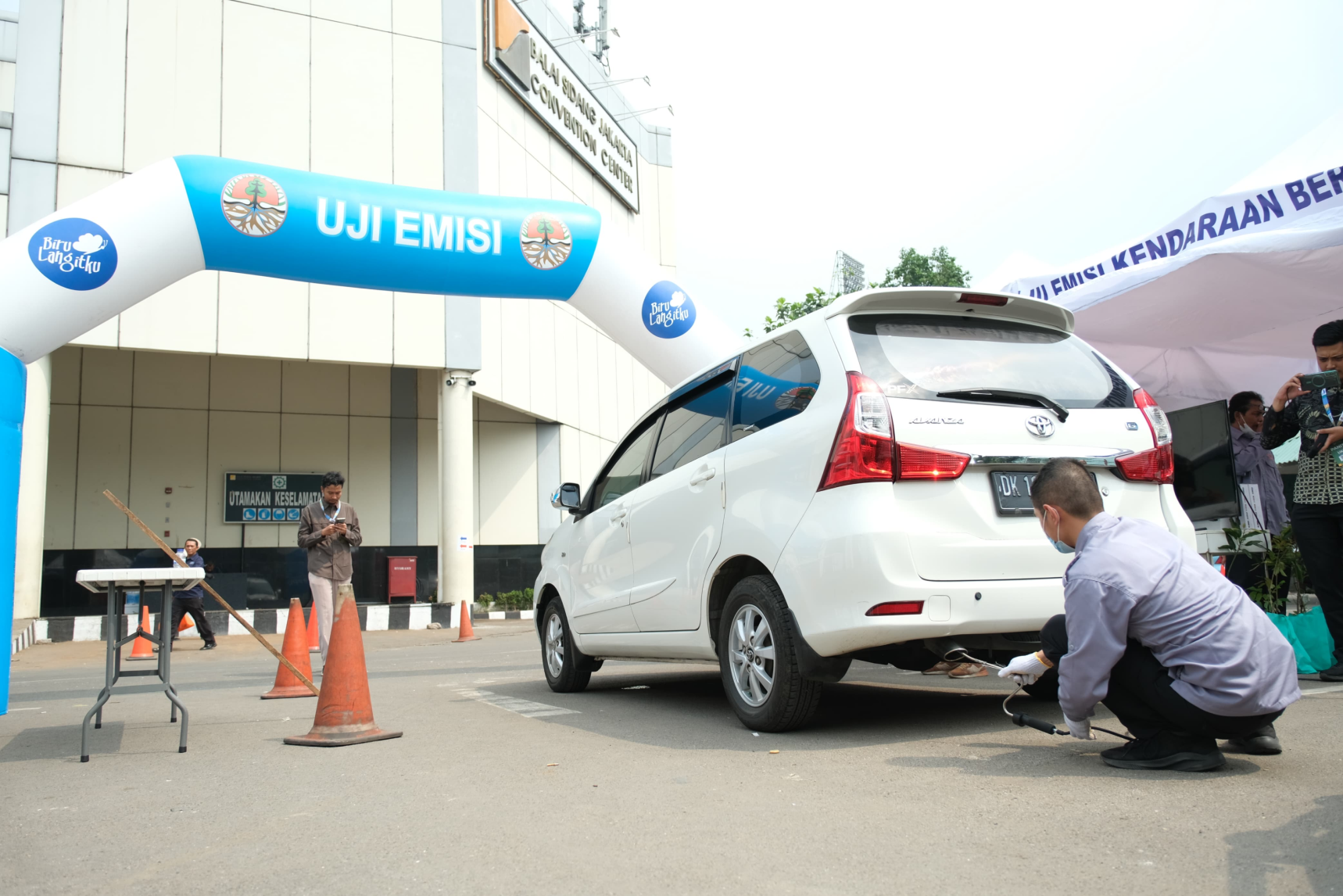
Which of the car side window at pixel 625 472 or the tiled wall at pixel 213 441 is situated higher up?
the tiled wall at pixel 213 441

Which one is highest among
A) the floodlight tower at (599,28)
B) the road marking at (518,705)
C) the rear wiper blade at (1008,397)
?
the floodlight tower at (599,28)

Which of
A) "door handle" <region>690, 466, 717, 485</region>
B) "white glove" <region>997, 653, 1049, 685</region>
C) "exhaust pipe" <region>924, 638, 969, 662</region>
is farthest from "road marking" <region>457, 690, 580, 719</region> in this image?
"white glove" <region>997, 653, 1049, 685</region>

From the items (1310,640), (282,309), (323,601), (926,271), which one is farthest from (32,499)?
(926,271)

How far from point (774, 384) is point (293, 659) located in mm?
5099

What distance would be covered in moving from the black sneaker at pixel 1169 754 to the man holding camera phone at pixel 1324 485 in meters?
2.57

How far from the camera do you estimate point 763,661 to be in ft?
14.8

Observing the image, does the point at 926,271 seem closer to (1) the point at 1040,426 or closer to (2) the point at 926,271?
(2) the point at 926,271

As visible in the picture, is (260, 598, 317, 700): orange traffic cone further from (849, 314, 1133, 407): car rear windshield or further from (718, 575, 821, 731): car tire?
(849, 314, 1133, 407): car rear windshield

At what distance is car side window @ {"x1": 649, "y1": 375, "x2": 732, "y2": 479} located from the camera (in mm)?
5218

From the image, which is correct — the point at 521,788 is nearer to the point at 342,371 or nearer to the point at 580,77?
the point at 342,371

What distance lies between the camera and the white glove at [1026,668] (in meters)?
3.67

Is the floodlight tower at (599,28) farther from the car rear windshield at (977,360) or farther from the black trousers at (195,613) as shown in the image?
the car rear windshield at (977,360)

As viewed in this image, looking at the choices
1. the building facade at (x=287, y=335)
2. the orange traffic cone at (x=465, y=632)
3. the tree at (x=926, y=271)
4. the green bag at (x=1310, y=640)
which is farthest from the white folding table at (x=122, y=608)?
the tree at (x=926, y=271)

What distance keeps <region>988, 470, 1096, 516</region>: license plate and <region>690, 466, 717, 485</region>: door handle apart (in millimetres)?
1417
